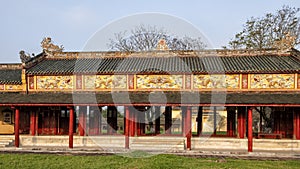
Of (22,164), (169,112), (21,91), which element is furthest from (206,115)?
(22,164)

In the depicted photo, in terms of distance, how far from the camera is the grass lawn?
42.2ft

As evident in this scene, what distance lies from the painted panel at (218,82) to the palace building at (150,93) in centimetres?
5

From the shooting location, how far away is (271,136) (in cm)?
1894

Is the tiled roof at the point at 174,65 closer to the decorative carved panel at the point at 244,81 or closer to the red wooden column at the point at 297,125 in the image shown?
the decorative carved panel at the point at 244,81

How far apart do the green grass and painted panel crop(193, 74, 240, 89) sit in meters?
4.88

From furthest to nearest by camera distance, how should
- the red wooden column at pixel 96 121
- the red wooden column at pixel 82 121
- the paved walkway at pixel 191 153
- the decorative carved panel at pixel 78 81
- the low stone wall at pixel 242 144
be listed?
the red wooden column at pixel 96 121 < the red wooden column at pixel 82 121 < the decorative carved panel at pixel 78 81 < the low stone wall at pixel 242 144 < the paved walkway at pixel 191 153

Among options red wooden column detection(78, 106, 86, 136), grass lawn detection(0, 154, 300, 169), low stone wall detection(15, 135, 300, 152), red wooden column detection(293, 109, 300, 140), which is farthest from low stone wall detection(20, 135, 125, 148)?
red wooden column detection(293, 109, 300, 140)

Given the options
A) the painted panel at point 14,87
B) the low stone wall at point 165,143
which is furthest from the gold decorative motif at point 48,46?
the low stone wall at point 165,143

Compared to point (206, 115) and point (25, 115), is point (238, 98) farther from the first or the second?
point (206, 115)

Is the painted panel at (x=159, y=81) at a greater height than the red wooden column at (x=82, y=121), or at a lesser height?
greater

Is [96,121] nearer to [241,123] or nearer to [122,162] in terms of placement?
[122,162]

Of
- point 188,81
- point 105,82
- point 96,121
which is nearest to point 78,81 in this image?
point 105,82

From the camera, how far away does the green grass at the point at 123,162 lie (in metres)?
12.9

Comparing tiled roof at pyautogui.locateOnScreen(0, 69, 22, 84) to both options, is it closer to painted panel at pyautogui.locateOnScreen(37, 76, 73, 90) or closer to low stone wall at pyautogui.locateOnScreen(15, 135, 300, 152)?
painted panel at pyautogui.locateOnScreen(37, 76, 73, 90)
